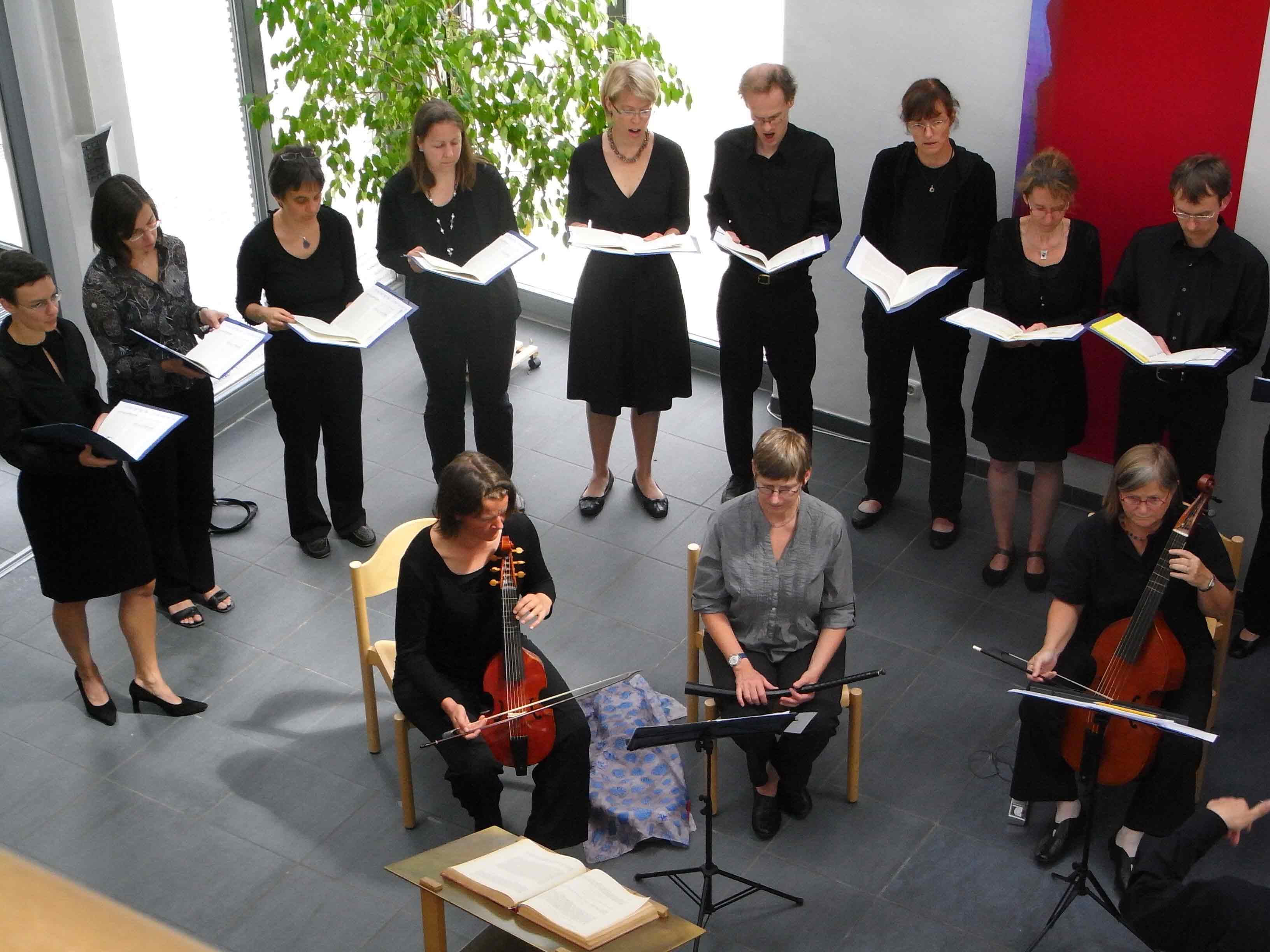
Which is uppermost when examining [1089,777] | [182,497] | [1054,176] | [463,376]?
[1054,176]

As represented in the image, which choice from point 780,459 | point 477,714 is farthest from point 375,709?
point 780,459

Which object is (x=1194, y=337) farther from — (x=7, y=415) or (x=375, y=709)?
(x=7, y=415)

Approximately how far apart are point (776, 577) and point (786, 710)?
380mm

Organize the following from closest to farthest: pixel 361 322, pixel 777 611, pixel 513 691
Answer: pixel 513 691, pixel 777 611, pixel 361 322

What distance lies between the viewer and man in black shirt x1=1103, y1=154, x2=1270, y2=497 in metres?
4.35

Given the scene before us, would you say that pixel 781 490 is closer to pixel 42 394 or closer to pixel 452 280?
pixel 452 280

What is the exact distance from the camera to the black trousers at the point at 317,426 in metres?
5.10

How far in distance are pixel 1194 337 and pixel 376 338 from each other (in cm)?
273

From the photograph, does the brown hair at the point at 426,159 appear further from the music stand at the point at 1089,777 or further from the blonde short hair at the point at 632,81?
the music stand at the point at 1089,777

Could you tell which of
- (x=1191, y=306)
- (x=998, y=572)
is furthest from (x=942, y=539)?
(x=1191, y=306)

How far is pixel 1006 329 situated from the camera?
185 inches

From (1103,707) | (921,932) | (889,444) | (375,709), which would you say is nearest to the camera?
(1103,707)

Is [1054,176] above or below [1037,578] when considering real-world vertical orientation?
above

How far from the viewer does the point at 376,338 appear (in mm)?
4770
